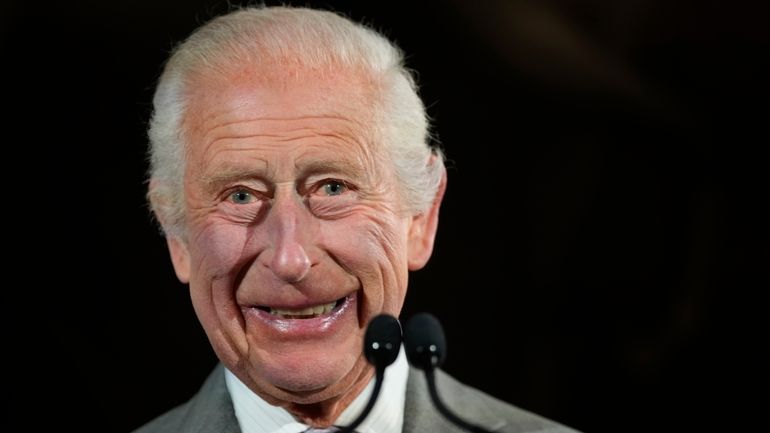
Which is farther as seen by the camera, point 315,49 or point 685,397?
point 685,397

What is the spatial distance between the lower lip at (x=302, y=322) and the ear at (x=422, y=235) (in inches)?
7.9

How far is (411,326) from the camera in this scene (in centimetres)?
146

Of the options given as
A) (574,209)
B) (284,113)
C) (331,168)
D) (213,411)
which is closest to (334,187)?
(331,168)

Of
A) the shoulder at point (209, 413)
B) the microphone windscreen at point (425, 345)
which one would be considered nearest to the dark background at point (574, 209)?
the shoulder at point (209, 413)

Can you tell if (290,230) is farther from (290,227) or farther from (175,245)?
(175,245)

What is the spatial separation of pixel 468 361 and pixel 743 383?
0.60 m

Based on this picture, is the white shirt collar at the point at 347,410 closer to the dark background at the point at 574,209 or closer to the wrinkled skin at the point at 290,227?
the wrinkled skin at the point at 290,227

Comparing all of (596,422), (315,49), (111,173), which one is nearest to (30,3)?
(111,173)

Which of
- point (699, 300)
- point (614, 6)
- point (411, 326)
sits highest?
point (614, 6)

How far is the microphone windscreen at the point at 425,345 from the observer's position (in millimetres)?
1442

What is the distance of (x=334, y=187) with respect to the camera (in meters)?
1.76

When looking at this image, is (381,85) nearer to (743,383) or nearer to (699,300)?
(699,300)

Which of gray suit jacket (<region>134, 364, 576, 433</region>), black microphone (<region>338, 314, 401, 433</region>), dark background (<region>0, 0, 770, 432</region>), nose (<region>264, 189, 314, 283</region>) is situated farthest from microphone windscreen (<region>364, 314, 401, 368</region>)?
dark background (<region>0, 0, 770, 432</region>)

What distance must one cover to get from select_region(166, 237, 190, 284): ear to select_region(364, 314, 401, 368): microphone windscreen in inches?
21.7
